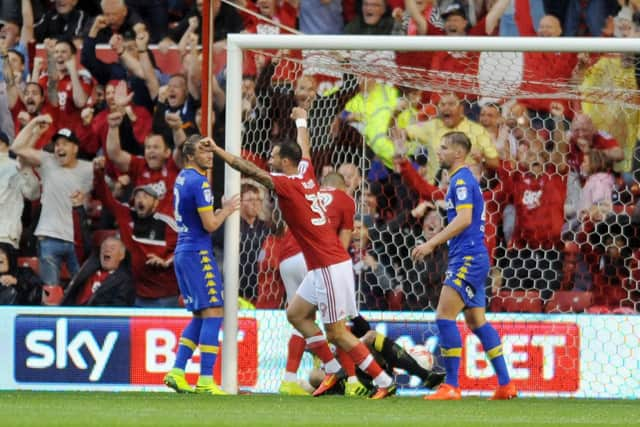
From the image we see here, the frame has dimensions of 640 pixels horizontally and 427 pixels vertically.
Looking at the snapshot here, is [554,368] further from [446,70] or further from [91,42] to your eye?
[91,42]

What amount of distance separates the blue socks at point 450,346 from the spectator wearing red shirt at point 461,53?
244cm

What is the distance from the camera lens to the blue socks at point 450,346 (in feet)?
29.2

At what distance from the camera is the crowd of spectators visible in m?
10.7

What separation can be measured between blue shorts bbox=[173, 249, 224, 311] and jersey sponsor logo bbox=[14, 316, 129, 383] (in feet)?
4.88

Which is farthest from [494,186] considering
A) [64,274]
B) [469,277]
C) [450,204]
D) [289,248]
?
[64,274]

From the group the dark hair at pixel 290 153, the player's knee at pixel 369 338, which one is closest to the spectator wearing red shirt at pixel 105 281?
the player's knee at pixel 369 338

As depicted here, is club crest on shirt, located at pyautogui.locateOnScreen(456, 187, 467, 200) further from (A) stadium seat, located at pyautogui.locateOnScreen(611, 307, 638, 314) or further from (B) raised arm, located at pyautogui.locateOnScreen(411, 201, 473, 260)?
(A) stadium seat, located at pyautogui.locateOnScreen(611, 307, 638, 314)

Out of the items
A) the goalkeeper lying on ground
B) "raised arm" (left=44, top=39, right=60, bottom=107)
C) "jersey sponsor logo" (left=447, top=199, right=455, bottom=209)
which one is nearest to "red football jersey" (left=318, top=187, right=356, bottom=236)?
the goalkeeper lying on ground

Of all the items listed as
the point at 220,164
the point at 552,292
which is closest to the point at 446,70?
the point at 552,292

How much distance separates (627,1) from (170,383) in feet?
20.9

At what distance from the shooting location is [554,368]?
10242 mm

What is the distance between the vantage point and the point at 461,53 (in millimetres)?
10625

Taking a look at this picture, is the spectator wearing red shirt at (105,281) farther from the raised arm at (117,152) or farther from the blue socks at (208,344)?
the blue socks at (208,344)

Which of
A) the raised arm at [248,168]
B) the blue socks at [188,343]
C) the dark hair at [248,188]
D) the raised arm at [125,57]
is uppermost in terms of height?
the raised arm at [125,57]
